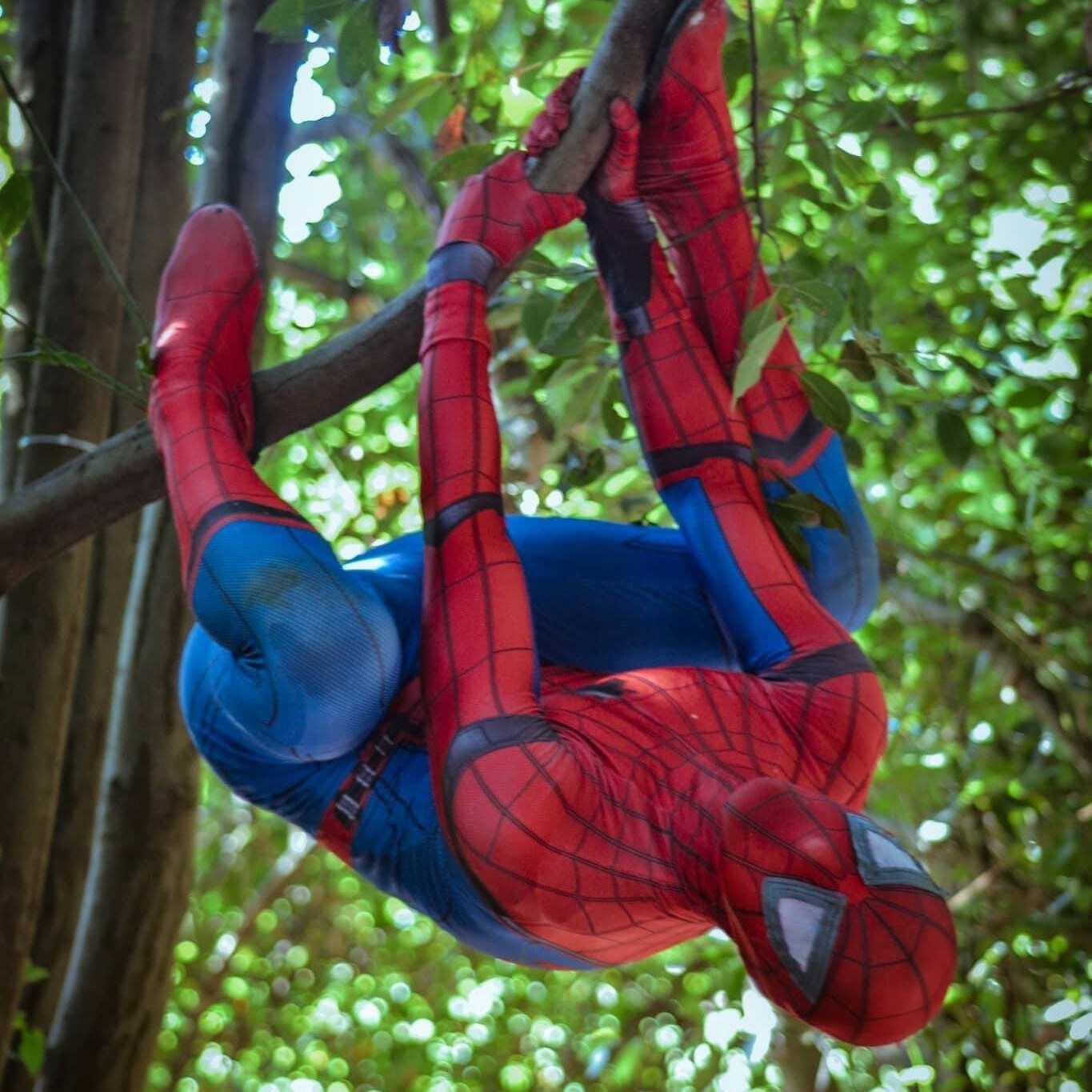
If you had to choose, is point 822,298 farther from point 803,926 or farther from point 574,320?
point 803,926

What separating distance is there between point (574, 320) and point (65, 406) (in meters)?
0.67

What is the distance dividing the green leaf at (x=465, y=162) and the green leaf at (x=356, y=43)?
12 centimetres

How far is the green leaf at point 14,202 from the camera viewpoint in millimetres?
1007

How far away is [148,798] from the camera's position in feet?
5.11

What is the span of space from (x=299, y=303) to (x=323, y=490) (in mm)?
839

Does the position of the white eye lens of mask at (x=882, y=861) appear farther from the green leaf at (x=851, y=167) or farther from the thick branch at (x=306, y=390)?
the green leaf at (x=851, y=167)

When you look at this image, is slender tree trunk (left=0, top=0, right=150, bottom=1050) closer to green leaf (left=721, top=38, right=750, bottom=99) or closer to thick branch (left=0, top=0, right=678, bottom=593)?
thick branch (left=0, top=0, right=678, bottom=593)

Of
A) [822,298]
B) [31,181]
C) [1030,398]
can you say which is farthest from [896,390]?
[31,181]

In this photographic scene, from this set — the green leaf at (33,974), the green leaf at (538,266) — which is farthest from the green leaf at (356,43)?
the green leaf at (33,974)

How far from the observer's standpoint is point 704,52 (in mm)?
1126

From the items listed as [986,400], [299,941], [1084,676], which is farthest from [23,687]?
[299,941]

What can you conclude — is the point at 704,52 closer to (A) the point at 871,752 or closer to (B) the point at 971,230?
(A) the point at 871,752

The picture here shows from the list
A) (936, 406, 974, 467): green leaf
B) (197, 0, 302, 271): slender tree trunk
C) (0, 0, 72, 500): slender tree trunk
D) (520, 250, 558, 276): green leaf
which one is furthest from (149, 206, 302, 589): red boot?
(936, 406, 974, 467): green leaf

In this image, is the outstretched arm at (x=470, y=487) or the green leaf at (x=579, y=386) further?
the green leaf at (x=579, y=386)
